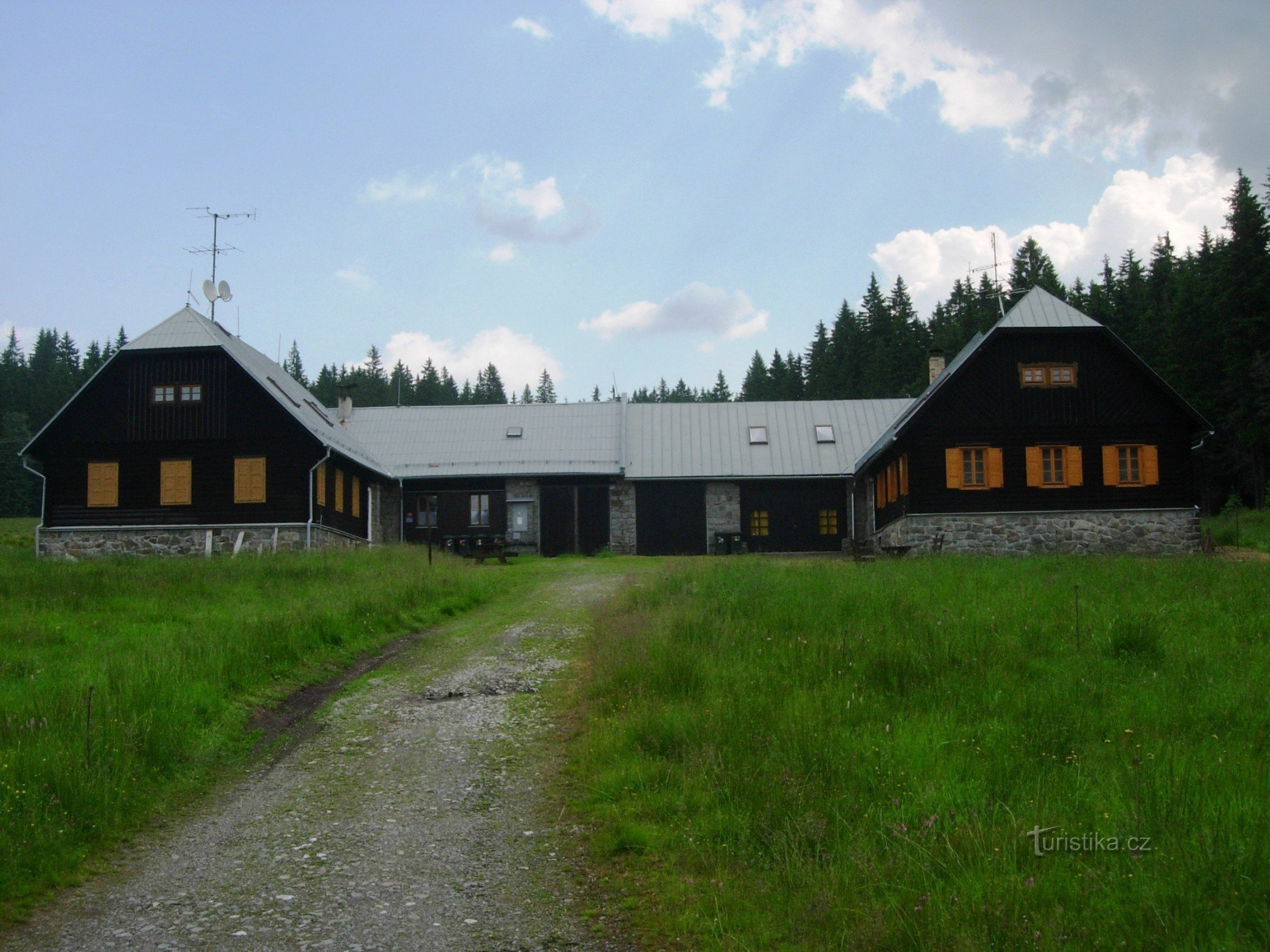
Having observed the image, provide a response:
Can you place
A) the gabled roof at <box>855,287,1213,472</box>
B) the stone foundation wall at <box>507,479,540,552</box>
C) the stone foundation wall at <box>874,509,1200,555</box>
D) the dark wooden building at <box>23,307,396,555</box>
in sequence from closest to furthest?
the stone foundation wall at <box>874,509,1200,555</box> → the gabled roof at <box>855,287,1213,472</box> → the dark wooden building at <box>23,307,396,555</box> → the stone foundation wall at <box>507,479,540,552</box>

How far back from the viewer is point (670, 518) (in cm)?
3484

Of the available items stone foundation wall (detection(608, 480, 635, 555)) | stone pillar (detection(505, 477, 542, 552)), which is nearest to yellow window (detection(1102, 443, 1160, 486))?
stone foundation wall (detection(608, 480, 635, 555))

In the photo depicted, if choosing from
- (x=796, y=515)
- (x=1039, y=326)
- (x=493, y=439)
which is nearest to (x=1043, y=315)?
(x=1039, y=326)

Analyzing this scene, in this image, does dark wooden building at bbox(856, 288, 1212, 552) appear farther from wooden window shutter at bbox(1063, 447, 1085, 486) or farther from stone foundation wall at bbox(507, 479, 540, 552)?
stone foundation wall at bbox(507, 479, 540, 552)

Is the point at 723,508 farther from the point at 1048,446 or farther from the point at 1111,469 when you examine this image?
the point at 1111,469

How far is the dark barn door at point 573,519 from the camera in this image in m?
34.6

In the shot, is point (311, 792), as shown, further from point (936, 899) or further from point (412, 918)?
point (936, 899)

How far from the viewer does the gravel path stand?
550 cm

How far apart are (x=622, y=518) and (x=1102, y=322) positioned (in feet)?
74.8

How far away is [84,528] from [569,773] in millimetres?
24200

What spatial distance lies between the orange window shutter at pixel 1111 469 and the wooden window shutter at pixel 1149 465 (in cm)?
59

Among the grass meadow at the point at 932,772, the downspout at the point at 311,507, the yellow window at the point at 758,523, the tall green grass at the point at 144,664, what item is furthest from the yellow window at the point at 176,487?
the grass meadow at the point at 932,772

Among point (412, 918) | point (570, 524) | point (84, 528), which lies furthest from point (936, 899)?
point (570, 524)

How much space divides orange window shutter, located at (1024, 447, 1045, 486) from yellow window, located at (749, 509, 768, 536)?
9.67m
